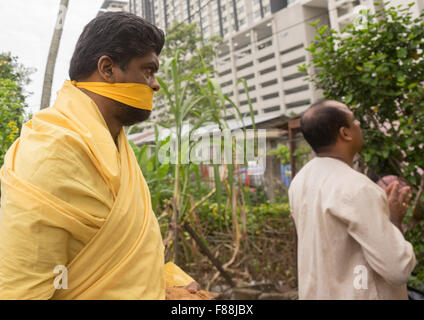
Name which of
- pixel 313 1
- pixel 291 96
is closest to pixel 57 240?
pixel 313 1

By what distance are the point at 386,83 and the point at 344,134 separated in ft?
3.72

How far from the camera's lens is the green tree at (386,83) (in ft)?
7.20

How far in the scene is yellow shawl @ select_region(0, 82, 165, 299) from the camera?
59cm

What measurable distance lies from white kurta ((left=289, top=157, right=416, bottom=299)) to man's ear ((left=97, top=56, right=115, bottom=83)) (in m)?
0.95

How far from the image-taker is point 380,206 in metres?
1.18

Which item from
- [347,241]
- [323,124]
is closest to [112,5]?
[323,124]

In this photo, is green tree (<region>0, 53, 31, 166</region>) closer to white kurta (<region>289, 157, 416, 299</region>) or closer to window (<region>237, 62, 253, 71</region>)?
white kurta (<region>289, 157, 416, 299</region>)

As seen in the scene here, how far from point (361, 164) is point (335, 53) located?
92cm

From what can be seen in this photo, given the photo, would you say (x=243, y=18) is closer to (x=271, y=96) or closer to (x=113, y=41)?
(x=113, y=41)

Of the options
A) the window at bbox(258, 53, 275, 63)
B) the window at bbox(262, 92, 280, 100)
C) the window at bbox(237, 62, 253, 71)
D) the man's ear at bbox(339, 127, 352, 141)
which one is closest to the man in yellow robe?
the man's ear at bbox(339, 127, 352, 141)

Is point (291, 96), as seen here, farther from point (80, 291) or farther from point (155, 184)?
point (80, 291)

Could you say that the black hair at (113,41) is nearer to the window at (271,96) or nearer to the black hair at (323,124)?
the black hair at (323,124)

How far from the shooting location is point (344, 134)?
4.73 ft

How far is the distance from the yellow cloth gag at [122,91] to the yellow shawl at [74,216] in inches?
1.5
